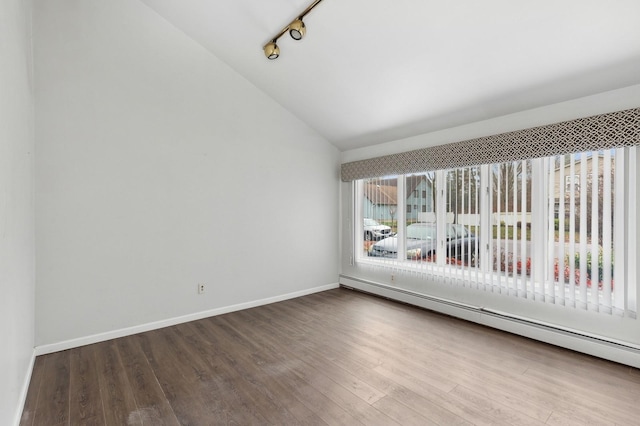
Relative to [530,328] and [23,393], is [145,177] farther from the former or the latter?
[530,328]

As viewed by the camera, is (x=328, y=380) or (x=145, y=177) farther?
(x=145, y=177)

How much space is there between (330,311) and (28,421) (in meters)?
2.73

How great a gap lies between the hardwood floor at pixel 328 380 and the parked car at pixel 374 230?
1504mm

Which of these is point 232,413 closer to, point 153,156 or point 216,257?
point 216,257

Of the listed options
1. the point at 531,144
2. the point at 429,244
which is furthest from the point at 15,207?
the point at 531,144

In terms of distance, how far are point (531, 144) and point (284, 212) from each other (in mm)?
2946

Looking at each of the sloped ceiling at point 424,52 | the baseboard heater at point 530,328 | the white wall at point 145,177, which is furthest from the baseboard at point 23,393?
the baseboard heater at point 530,328

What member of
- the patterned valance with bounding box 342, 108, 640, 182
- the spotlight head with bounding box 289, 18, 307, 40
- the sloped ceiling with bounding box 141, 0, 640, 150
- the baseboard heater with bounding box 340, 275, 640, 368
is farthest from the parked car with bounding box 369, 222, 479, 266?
the spotlight head with bounding box 289, 18, 307, 40

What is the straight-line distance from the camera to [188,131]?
3.42m

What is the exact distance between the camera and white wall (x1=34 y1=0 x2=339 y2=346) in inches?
107

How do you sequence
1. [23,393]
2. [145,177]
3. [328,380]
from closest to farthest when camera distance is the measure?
[23,393]
[328,380]
[145,177]

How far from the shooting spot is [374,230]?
4.58m

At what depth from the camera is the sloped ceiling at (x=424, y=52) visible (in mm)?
2127

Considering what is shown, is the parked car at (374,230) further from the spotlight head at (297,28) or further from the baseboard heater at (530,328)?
the spotlight head at (297,28)
